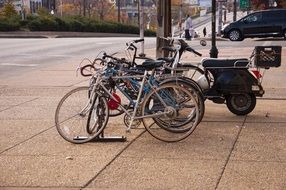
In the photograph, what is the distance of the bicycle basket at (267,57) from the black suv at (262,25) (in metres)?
24.7

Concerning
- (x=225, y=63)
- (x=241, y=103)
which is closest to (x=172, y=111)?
(x=225, y=63)

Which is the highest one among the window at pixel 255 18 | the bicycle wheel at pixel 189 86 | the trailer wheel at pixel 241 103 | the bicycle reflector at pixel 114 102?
the window at pixel 255 18

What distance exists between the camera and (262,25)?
33281 millimetres

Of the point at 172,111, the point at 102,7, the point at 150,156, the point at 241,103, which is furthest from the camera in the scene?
the point at 102,7

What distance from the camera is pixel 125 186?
220 inches

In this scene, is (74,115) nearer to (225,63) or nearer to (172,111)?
(172,111)

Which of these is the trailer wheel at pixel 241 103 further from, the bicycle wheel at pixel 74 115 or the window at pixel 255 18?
the window at pixel 255 18

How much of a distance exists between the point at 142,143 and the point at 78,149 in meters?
0.82

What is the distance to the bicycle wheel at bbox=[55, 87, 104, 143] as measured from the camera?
24.4 ft

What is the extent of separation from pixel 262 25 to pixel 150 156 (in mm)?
27828

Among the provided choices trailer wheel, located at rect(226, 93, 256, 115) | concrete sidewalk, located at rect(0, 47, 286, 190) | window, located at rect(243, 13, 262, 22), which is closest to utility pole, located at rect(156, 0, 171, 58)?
concrete sidewalk, located at rect(0, 47, 286, 190)

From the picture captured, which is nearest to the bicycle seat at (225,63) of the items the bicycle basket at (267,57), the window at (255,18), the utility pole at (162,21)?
the bicycle basket at (267,57)

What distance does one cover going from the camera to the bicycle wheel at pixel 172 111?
725 centimetres

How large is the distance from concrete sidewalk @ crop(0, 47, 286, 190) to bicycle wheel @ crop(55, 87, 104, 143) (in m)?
0.16
